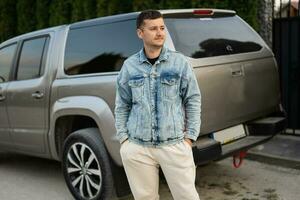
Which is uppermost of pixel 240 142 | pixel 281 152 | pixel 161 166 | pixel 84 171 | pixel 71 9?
pixel 71 9

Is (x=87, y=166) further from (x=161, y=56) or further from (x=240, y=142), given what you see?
(x=161, y=56)

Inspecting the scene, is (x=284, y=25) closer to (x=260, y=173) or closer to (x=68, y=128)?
(x=260, y=173)

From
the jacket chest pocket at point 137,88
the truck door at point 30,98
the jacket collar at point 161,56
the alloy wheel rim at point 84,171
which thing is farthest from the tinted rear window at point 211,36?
the truck door at point 30,98

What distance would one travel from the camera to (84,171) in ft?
14.0

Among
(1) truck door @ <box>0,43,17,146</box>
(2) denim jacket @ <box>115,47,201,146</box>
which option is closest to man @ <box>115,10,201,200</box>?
(2) denim jacket @ <box>115,47,201,146</box>

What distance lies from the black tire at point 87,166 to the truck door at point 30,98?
1.73 feet

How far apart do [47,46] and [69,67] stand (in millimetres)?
474

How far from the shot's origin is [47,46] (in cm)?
479

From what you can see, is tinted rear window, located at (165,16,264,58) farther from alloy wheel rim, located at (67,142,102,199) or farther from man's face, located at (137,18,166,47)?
alloy wheel rim, located at (67,142,102,199)

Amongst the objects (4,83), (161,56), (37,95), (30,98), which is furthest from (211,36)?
(4,83)

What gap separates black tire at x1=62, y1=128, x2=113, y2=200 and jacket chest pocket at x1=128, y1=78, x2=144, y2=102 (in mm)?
1310

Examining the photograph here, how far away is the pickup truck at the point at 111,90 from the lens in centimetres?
384

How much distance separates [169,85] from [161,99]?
0.10 m

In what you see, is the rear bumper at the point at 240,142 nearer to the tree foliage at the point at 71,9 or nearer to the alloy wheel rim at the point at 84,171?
the alloy wheel rim at the point at 84,171
